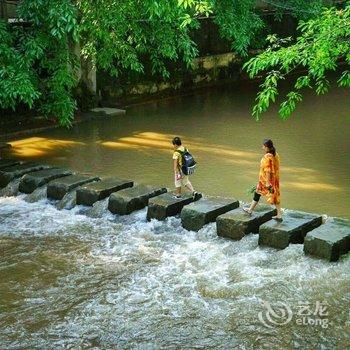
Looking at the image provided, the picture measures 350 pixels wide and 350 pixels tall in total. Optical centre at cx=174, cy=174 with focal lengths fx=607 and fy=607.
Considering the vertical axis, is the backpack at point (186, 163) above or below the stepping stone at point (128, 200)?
above

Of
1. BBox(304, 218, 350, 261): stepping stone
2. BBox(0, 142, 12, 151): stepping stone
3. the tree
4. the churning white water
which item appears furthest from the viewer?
BBox(0, 142, 12, 151): stepping stone

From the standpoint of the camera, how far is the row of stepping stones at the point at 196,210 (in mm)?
8438

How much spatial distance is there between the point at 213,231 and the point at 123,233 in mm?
1449

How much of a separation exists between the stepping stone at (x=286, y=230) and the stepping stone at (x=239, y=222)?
30cm

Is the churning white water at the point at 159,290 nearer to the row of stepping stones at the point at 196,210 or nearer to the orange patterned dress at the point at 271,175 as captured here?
A: the row of stepping stones at the point at 196,210

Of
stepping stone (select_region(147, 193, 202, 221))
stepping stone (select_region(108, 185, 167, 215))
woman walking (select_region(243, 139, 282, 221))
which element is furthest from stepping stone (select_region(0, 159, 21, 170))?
woman walking (select_region(243, 139, 282, 221))

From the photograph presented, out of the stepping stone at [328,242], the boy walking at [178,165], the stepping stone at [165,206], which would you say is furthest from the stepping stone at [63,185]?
the stepping stone at [328,242]

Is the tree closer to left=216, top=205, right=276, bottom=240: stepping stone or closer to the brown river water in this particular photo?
left=216, top=205, right=276, bottom=240: stepping stone

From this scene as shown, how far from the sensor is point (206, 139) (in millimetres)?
15805

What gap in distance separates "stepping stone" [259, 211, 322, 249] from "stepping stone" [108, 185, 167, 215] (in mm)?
2455

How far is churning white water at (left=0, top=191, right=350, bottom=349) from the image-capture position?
22.1 ft

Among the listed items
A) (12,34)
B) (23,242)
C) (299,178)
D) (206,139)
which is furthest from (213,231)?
(206,139)

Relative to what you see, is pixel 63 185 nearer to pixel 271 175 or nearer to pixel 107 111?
pixel 271 175

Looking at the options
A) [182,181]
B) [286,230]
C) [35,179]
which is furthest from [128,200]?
[286,230]
